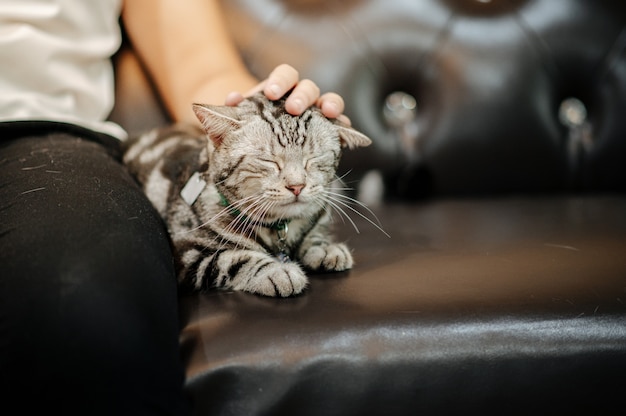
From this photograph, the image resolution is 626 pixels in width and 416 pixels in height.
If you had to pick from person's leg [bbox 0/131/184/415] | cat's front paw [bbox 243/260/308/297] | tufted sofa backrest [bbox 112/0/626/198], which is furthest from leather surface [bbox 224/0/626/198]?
person's leg [bbox 0/131/184/415]

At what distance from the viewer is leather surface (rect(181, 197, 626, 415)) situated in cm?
67

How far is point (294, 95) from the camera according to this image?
3.07ft

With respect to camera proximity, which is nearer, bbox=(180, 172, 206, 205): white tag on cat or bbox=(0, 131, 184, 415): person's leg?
bbox=(0, 131, 184, 415): person's leg

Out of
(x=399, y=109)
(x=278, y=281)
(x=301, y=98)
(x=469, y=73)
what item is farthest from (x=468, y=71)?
(x=278, y=281)

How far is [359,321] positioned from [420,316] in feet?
0.25

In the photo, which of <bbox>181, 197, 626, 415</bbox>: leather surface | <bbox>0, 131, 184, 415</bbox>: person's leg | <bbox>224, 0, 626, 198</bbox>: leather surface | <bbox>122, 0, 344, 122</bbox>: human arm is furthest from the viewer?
<bbox>224, 0, 626, 198</bbox>: leather surface

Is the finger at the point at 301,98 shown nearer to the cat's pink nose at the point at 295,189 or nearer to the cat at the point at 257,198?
the cat at the point at 257,198

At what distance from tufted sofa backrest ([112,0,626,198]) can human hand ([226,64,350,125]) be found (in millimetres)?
320

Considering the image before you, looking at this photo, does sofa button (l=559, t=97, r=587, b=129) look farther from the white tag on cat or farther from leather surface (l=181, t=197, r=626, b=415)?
the white tag on cat

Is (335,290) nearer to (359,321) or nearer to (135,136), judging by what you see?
(359,321)

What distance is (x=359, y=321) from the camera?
0.71 m

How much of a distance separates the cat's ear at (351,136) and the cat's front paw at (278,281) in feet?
0.88

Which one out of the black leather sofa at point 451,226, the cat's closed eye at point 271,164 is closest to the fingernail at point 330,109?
the cat's closed eye at point 271,164

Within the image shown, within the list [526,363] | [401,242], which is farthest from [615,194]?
[526,363]
